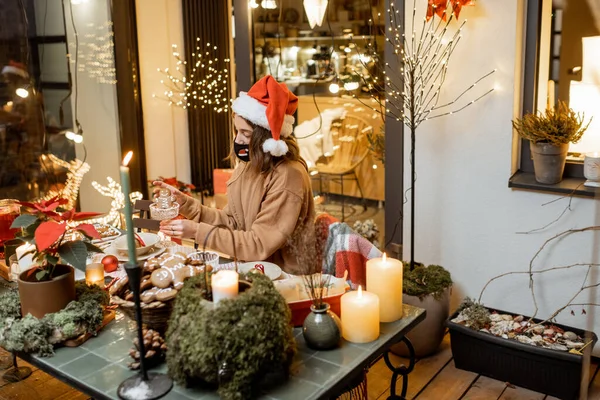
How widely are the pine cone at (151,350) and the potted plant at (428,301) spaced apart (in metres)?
1.54

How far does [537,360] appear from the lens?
268cm

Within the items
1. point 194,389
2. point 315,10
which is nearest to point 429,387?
point 194,389

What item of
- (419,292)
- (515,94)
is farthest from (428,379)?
(515,94)

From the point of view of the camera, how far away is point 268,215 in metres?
2.44

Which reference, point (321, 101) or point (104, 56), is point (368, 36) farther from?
point (104, 56)

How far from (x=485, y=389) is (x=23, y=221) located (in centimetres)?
200

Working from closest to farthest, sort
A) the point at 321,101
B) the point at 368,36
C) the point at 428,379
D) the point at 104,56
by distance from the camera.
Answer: the point at 428,379 < the point at 368,36 < the point at 321,101 < the point at 104,56

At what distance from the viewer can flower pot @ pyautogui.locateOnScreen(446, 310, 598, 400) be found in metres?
2.62

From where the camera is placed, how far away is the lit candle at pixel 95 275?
208cm

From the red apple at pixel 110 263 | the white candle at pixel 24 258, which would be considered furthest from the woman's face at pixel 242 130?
the white candle at pixel 24 258

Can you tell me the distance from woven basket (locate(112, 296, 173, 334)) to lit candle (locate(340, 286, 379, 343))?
46 centimetres

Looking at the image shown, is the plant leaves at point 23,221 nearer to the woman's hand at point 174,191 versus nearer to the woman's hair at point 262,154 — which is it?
the woman's hand at point 174,191

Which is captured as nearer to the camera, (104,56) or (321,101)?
(321,101)

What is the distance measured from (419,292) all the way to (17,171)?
2.67 m
